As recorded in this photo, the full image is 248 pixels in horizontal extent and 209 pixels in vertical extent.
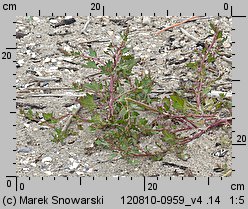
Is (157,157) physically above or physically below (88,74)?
below

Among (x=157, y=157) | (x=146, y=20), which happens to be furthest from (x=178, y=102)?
(x=146, y=20)

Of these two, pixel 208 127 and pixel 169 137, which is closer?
pixel 169 137

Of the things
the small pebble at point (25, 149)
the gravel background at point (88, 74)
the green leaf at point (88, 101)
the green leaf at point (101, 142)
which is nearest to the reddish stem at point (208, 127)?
the gravel background at point (88, 74)

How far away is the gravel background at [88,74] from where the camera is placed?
3.49 meters

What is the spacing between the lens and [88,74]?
13.7ft

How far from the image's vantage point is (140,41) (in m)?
4.43

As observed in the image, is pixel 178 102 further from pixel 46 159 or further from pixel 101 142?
pixel 46 159

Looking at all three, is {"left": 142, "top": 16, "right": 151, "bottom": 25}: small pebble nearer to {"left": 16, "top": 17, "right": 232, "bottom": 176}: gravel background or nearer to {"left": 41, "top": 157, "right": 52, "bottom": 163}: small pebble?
{"left": 16, "top": 17, "right": 232, "bottom": 176}: gravel background

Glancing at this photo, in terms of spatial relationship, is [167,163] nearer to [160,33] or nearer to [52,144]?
[52,144]

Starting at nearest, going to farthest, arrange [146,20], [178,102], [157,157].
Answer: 1. [178,102]
2. [157,157]
3. [146,20]

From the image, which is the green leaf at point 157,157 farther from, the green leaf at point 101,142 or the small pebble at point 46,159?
the small pebble at point 46,159

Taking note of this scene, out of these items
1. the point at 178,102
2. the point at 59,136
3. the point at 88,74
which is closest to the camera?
the point at 178,102

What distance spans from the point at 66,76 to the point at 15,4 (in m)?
0.49

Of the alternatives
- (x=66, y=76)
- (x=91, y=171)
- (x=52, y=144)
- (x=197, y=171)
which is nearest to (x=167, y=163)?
(x=197, y=171)
